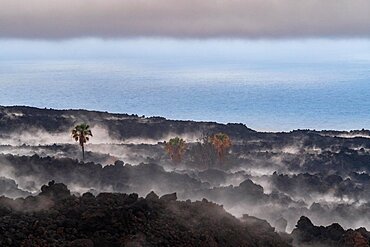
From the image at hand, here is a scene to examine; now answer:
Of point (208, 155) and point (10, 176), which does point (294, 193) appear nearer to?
point (208, 155)

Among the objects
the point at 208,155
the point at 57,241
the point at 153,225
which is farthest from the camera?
the point at 208,155

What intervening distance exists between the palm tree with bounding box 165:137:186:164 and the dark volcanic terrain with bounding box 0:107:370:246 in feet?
Answer: 8.39

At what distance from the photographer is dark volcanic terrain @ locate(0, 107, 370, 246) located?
185 ft

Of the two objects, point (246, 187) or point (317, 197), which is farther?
point (317, 197)

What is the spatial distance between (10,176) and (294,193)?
60523mm

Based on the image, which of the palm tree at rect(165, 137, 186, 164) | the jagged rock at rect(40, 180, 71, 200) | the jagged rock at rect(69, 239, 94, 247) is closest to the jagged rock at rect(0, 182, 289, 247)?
the jagged rock at rect(69, 239, 94, 247)

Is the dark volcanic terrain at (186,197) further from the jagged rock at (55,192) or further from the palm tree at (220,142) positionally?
the palm tree at (220,142)

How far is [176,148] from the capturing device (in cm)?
16738

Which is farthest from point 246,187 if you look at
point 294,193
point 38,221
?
point 38,221

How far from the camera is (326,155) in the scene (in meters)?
186

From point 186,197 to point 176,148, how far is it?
45.8 metres

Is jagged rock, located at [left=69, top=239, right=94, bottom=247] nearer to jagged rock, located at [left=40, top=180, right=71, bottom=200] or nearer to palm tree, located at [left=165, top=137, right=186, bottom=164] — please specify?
jagged rock, located at [left=40, top=180, right=71, bottom=200]

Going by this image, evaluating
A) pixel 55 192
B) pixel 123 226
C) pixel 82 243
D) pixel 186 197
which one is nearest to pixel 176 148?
pixel 186 197

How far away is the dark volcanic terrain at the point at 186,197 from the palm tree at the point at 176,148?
2557 millimetres
